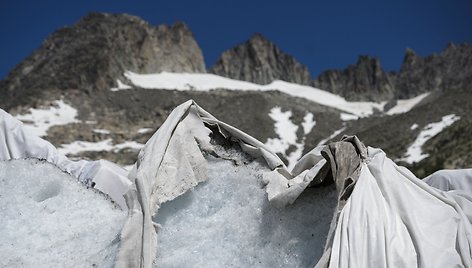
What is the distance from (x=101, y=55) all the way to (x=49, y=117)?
19325 millimetres

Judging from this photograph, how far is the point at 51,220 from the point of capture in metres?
3.99

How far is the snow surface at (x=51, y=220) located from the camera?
3.64 m

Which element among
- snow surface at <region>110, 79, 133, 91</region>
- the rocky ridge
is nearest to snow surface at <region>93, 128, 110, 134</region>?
the rocky ridge

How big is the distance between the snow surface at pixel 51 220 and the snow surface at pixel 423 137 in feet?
69.7

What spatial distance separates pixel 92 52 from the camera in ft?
216

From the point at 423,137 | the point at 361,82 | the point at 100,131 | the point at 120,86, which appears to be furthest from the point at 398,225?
the point at 361,82

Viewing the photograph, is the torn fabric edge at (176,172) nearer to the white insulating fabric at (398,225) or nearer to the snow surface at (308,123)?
the white insulating fabric at (398,225)

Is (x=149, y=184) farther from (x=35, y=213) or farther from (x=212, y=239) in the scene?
(x=35, y=213)

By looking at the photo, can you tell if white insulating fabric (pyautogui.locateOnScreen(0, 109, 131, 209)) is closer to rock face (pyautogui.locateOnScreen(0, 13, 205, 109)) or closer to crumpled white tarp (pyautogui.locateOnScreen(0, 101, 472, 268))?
crumpled white tarp (pyautogui.locateOnScreen(0, 101, 472, 268))

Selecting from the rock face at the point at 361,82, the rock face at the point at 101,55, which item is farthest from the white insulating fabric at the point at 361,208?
the rock face at the point at 361,82

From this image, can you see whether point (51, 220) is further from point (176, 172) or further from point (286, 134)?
point (286, 134)

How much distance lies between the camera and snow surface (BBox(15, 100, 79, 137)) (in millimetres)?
42706

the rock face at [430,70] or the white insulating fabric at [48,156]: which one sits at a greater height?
the rock face at [430,70]

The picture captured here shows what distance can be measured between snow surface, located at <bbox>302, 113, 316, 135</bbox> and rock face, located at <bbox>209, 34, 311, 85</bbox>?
4355cm
